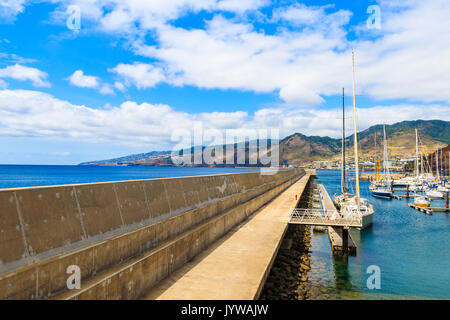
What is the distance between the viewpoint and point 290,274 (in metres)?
16.4

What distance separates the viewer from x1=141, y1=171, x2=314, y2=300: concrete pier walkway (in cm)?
856

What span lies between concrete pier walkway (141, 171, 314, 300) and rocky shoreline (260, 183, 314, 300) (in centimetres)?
179

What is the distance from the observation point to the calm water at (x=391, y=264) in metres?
16.3

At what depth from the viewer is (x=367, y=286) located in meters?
16.9

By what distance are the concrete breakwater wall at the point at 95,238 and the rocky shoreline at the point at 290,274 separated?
4011 millimetres

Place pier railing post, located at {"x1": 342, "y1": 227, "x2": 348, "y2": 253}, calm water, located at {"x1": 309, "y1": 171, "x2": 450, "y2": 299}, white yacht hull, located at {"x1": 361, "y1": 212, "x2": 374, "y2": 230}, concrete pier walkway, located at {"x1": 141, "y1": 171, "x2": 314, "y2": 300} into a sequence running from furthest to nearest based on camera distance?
white yacht hull, located at {"x1": 361, "y1": 212, "x2": 374, "y2": 230}, pier railing post, located at {"x1": 342, "y1": 227, "x2": 348, "y2": 253}, calm water, located at {"x1": 309, "y1": 171, "x2": 450, "y2": 299}, concrete pier walkway, located at {"x1": 141, "y1": 171, "x2": 314, "y2": 300}

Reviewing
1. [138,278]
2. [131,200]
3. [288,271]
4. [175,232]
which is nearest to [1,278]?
[138,278]

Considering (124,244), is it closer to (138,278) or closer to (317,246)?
(138,278)

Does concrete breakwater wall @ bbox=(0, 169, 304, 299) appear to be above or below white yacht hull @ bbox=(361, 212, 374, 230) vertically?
above

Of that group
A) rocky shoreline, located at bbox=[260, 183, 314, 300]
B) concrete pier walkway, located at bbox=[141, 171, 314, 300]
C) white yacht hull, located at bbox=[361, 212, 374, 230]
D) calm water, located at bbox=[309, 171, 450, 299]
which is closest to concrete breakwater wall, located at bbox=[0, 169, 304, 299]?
concrete pier walkway, located at bbox=[141, 171, 314, 300]

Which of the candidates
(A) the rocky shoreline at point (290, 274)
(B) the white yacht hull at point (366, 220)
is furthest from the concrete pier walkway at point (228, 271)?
(B) the white yacht hull at point (366, 220)

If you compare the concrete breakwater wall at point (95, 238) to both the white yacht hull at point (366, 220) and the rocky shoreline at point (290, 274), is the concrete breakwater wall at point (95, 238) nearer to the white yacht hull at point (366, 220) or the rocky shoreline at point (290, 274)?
the rocky shoreline at point (290, 274)

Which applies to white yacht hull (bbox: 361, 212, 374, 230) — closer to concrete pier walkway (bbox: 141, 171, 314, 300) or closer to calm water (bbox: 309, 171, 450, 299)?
calm water (bbox: 309, 171, 450, 299)

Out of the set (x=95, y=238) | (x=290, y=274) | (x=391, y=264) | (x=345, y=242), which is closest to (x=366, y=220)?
(x=391, y=264)
